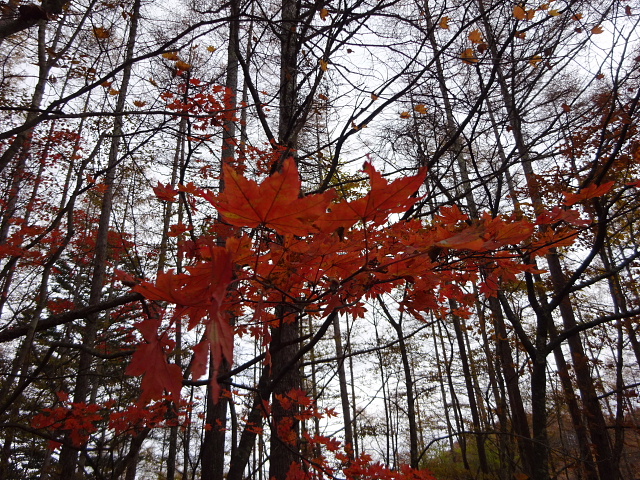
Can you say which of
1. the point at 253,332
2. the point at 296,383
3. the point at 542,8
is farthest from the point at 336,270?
the point at 542,8

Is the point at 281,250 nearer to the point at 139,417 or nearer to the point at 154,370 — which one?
the point at 154,370

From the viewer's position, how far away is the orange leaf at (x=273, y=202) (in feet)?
1.89

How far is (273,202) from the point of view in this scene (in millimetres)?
604

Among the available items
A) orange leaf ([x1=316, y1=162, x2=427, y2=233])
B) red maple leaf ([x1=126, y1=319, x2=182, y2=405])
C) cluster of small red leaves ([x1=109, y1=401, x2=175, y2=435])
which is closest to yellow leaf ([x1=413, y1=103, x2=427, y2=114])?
orange leaf ([x1=316, y1=162, x2=427, y2=233])

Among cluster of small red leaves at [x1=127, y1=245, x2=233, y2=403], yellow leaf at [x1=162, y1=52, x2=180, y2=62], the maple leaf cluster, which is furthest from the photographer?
yellow leaf at [x1=162, y1=52, x2=180, y2=62]

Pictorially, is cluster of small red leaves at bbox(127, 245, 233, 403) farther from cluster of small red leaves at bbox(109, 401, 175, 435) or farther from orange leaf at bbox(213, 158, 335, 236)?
cluster of small red leaves at bbox(109, 401, 175, 435)

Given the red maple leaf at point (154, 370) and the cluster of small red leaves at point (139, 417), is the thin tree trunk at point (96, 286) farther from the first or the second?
the red maple leaf at point (154, 370)

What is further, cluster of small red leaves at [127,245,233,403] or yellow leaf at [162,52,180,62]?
yellow leaf at [162,52,180,62]

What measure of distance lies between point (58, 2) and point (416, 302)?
6.62 ft

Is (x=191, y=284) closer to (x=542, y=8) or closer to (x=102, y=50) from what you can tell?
(x=102, y=50)

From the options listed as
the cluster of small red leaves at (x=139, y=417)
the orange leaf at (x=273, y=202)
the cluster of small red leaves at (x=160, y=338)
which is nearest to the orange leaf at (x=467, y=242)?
the orange leaf at (x=273, y=202)

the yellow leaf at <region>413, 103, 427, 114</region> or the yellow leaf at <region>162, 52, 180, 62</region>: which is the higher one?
the yellow leaf at <region>162, 52, 180, 62</region>

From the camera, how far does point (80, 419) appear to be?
276 cm

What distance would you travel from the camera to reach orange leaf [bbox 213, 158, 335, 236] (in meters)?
0.58
